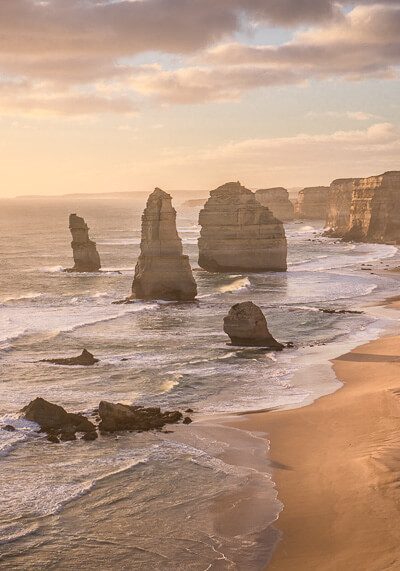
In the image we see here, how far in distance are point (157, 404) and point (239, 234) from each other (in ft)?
171

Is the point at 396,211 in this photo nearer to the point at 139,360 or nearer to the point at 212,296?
the point at 212,296

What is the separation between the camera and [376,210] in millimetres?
128500

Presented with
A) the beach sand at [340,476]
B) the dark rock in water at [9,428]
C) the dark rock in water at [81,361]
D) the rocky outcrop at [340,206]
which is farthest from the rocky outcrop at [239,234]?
the rocky outcrop at [340,206]

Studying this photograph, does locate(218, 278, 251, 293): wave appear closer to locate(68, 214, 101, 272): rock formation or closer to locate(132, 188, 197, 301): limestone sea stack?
locate(132, 188, 197, 301): limestone sea stack

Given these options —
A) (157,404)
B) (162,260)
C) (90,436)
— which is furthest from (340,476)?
(162,260)

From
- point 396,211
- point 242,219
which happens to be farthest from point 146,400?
point 396,211

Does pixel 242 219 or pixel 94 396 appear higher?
pixel 242 219

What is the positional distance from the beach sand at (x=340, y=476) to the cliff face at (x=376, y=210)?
303 ft

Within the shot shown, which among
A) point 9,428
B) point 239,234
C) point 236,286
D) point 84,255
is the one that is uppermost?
point 239,234

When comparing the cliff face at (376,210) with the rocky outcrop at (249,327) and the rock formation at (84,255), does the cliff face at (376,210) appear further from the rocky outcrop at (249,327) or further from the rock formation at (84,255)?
the rocky outcrop at (249,327)

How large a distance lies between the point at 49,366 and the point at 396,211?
3858 inches

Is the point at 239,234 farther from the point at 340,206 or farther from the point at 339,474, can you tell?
the point at 340,206

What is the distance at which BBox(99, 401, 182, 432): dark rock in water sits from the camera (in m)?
29.9

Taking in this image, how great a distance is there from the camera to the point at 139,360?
4319cm
